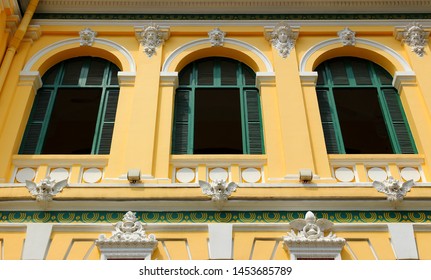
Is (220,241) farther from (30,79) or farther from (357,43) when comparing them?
(357,43)

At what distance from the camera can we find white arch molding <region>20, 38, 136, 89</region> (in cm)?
1017

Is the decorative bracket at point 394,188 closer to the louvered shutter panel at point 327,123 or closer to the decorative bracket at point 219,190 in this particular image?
the louvered shutter panel at point 327,123

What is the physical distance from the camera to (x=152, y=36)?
35.7 ft

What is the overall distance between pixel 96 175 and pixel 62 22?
4052mm

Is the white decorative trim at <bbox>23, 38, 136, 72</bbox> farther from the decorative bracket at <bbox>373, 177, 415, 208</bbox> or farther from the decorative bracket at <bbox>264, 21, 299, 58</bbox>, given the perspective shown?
the decorative bracket at <bbox>373, 177, 415, 208</bbox>

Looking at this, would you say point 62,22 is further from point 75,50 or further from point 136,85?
point 136,85

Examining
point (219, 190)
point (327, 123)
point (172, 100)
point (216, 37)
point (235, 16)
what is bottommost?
point (219, 190)

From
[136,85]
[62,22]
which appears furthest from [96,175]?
[62,22]

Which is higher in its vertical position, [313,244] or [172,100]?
[172,100]

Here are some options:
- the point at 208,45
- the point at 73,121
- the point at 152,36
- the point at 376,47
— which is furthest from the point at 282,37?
the point at 73,121

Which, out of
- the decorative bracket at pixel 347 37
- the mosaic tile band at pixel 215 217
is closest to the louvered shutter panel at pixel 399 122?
the decorative bracket at pixel 347 37

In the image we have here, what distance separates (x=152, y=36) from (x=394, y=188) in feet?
17.6

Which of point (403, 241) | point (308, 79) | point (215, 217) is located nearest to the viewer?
point (403, 241)

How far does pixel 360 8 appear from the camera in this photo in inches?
462
